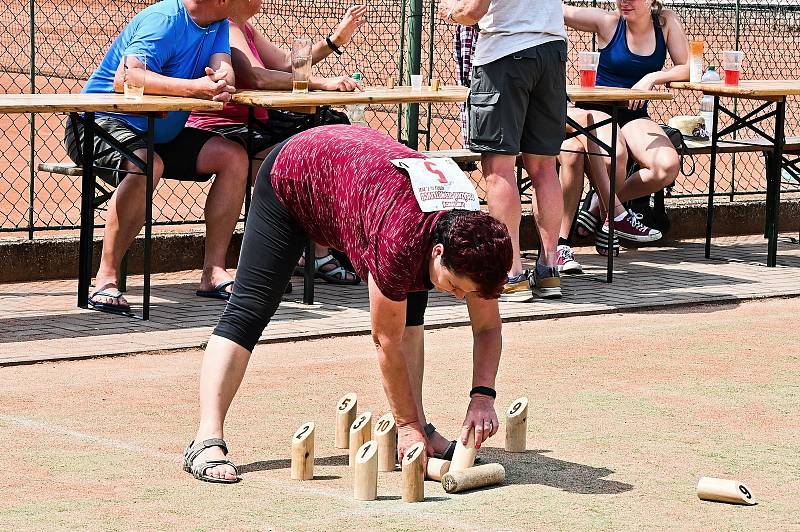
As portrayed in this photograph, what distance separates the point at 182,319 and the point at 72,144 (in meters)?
1.23

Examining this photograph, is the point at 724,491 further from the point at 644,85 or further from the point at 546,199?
the point at 644,85

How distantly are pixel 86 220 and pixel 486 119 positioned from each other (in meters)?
2.22

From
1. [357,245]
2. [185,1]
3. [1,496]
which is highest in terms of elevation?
[185,1]

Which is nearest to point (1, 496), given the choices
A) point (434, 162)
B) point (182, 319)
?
point (434, 162)

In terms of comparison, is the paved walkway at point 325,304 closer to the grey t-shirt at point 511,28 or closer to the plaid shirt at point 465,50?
the plaid shirt at point 465,50

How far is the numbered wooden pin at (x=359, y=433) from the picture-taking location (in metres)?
4.96

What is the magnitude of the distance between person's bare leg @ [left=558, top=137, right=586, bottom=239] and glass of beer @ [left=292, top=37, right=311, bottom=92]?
2.16m

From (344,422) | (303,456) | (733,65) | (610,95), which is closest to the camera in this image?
(303,456)

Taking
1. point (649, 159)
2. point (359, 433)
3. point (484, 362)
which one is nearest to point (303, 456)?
point (359, 433)

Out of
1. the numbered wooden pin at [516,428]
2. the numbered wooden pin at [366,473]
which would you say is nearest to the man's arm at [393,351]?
the numbered wooden pin at [366,473]

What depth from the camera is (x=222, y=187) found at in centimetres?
811

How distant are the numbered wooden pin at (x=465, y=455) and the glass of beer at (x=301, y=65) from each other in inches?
147

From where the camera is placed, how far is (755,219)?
37.5 feet

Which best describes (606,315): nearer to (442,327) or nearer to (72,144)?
(442,327)
